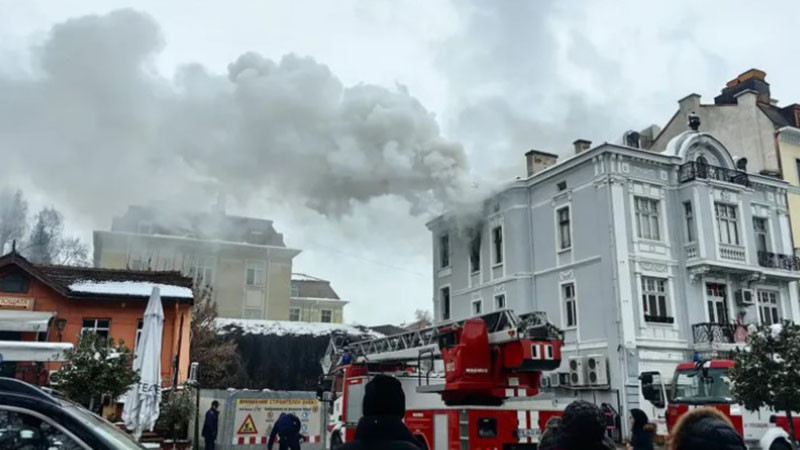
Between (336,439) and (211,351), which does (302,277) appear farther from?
(336,439)

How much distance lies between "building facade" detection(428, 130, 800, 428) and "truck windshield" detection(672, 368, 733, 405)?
8.56m

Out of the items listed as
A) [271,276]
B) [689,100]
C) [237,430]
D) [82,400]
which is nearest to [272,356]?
[271,276]

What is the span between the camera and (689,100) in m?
31.5

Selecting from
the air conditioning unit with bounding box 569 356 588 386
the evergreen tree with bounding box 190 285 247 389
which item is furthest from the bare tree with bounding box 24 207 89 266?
the air conditioning unit with bounding box 569 356 588 386

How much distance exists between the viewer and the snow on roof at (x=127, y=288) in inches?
817

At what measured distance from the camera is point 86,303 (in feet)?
68.7

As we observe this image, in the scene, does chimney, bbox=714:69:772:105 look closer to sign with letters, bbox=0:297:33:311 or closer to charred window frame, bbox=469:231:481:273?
charred window frame, bbox=469:231:481:273

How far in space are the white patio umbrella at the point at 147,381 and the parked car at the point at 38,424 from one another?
10.2 meters

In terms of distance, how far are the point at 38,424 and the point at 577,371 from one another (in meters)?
22.7

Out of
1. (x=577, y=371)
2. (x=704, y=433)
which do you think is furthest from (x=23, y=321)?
(x=704, y=433)

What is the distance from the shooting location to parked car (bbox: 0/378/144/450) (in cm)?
317

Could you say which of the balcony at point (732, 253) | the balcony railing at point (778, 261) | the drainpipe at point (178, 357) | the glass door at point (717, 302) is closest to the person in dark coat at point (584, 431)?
the drainpipe at point (178, 357)

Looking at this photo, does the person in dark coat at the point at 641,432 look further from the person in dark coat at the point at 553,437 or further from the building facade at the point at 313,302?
the building facade at the point at 313,302

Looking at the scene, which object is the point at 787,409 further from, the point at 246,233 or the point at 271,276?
the point at 271,276
